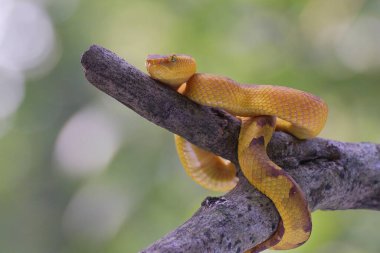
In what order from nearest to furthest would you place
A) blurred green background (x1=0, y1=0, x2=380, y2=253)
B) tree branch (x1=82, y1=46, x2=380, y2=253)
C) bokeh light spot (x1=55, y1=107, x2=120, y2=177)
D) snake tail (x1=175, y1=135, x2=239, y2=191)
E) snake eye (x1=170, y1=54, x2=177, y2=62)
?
tree branch (x1=82, y1=46, x2=380, y2=253) < snake eye (x1=170, y1=54, x2=177, y2=62) < snake tail (x1=175, y1=135, x2=239, y2=191) < blurred green background (x1=0, y1=0, x2=380, y2=253) < bokeh light spot (x1=55, y1=107, x2=120, y2=177)

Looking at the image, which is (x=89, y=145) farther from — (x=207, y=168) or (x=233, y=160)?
(x=233, y=160)

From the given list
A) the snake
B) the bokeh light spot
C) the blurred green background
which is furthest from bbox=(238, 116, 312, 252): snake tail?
the bokeh light spot

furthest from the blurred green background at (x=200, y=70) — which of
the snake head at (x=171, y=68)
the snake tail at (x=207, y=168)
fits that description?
the snake head at (x=171, y=68)

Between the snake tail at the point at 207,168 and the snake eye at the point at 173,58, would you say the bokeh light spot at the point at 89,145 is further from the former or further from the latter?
the snake eye at the point at 173,58

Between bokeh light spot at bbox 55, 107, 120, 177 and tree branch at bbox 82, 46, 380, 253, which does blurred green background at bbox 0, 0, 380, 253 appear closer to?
bokeh light spot at bbox 55, 107, 120, 177

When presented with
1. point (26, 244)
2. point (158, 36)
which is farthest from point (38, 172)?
point (158, 36)

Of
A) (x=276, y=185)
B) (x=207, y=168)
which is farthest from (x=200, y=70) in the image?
(x=276, y=185)
